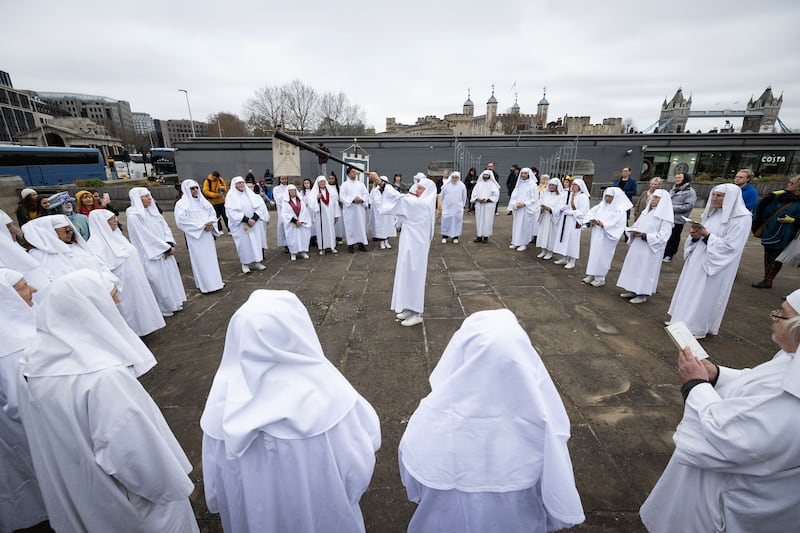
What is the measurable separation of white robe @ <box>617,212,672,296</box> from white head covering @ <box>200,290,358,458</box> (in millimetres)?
5507

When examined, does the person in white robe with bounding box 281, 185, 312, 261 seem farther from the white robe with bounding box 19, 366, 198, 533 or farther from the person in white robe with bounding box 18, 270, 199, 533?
the white robe with bounding box 19, 366, 198, 533

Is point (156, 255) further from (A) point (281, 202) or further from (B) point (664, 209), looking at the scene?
(B) point (664, 209)

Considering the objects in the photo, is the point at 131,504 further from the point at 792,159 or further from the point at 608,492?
the point at 792,159

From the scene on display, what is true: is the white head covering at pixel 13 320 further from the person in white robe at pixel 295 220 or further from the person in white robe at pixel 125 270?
the person in white robe at pixel 295 220

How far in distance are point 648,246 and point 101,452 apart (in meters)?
6.31

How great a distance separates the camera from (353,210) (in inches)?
337

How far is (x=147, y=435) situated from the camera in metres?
1.54

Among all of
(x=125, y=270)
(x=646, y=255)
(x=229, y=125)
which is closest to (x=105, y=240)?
(x=125, y=270)

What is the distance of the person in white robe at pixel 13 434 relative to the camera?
2.06m

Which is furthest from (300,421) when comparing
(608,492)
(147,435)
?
(608,492)

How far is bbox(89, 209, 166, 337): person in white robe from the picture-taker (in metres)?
4.28

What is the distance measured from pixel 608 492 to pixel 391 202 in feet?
12.4

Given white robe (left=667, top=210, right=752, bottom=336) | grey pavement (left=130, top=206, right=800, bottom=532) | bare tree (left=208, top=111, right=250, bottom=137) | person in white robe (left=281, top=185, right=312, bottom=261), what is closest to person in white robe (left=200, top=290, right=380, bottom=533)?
grey pavement (left=130, top=206, right=800, bottom=532)

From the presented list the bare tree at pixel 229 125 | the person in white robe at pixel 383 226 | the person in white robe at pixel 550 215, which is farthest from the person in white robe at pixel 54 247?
the bare tree at pixel 229 125
